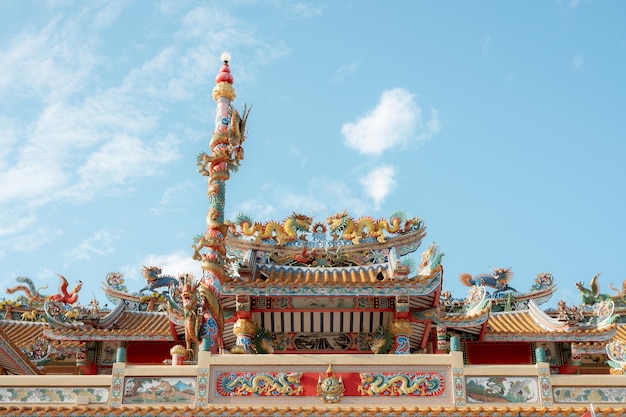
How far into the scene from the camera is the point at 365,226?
71.9ft

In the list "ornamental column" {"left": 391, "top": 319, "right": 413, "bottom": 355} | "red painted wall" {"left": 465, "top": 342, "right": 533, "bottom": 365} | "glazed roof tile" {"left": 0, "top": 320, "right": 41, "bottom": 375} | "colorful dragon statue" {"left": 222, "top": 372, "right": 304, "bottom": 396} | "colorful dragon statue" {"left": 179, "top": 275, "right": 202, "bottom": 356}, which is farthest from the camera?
"red painted wall" {"left": 465, "top": 342, "right": 533, "bottom": 365}

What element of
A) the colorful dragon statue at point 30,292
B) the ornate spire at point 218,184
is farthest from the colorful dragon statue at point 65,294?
the ornate spire at point 218,184

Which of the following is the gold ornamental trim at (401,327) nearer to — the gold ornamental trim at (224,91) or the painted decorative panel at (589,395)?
the painted decorative panel at (589,395)

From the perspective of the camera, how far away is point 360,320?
19016 millimetres

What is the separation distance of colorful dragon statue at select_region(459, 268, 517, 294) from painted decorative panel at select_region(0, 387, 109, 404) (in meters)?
14.5

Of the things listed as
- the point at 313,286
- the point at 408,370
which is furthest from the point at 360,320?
the point at 408,370

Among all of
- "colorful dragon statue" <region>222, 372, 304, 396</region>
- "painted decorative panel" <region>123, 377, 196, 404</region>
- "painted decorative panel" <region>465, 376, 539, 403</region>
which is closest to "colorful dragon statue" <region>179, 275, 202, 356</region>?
"painted decorative panel" <region>123, 377, 196, 404</region>

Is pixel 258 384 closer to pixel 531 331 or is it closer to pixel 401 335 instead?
pixel 401 335

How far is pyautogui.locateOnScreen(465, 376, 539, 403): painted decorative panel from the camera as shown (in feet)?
46.4

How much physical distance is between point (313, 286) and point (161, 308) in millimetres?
8707

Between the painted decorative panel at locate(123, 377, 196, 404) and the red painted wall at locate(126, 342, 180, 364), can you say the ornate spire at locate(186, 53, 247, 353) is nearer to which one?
the painted decorative panel at locate(123, 377, 196, 404)

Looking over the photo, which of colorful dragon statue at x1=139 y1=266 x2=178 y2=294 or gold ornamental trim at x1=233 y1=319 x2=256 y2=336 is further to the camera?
colorful dragon statue at x1=139 y1=266 x2=178 y2=294

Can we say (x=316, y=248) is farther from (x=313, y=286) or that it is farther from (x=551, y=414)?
(x=551, y=414)

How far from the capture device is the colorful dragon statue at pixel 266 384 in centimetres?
1434
